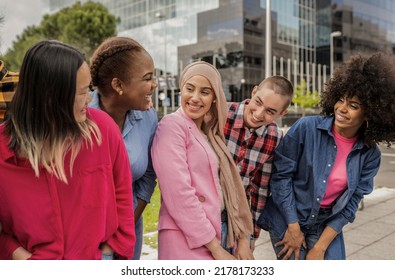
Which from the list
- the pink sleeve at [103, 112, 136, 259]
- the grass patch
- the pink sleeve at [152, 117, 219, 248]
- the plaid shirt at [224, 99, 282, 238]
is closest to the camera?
the pink sleeve at [103, 112, 136, 259]

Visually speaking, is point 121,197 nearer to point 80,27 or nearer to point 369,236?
point 369,236

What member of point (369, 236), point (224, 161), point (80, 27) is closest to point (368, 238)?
point (369, 236)

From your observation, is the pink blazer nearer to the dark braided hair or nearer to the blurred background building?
the dark braided hair

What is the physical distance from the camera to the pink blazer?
1591mm

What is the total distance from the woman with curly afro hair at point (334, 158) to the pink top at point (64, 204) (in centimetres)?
94

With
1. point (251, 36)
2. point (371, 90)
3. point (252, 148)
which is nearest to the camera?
point (371, 90)

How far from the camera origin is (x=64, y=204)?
130 cm

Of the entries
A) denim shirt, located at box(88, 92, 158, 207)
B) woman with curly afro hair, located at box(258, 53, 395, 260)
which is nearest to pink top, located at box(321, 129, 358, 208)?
woman with curly afro hair, located at box(258, 53, 395, 260)

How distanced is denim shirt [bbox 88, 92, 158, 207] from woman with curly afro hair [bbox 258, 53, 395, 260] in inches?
24.5

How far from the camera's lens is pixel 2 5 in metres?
2.25

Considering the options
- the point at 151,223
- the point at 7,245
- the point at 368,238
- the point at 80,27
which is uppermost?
the point at 80,27

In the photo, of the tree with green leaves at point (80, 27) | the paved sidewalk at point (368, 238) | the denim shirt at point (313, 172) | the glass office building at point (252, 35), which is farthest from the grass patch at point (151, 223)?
the tree with green leaves at point (80, 27)

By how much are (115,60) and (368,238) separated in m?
3.57

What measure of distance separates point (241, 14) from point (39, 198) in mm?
28520
